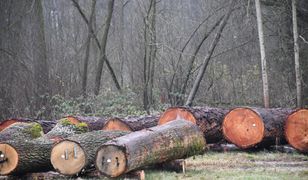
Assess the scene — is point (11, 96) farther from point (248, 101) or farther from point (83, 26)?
point (248, 101)

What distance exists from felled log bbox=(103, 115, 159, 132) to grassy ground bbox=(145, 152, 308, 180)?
1662 mm

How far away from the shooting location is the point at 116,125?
11578mm

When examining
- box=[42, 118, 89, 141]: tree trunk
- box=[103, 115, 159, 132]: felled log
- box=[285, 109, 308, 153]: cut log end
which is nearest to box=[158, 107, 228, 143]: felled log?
box=[103, 115, 159, 132]: felled log

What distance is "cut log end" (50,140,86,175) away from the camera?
7.76 meters

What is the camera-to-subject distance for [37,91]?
1761 centimetres

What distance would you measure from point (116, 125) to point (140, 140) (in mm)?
3898

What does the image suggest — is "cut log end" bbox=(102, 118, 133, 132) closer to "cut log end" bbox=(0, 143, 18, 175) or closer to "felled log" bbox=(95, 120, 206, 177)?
"felled log" bbox=(95, 120, 206, 177)

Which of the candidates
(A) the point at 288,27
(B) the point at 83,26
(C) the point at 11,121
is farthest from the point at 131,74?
(C) the point at 11,121

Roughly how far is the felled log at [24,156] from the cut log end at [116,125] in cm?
291

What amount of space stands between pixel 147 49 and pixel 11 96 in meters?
5.31

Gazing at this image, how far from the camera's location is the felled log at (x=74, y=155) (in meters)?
7.75

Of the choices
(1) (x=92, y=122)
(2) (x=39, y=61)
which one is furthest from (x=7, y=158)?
(2) (x=39, y=61)

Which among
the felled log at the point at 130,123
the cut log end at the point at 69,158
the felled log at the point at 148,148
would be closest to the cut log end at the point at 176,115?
the felled log at the point at 130,123

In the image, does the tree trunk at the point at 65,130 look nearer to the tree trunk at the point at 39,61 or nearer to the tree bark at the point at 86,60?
the tree trunk at the point at 39,61
